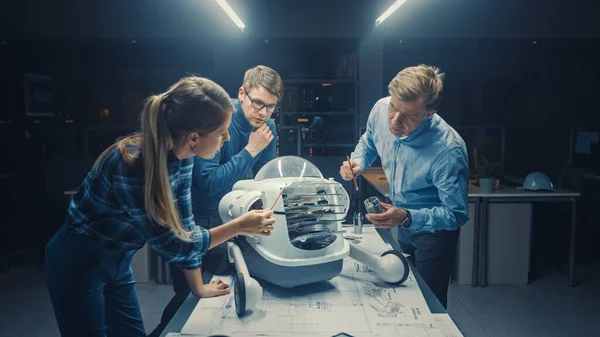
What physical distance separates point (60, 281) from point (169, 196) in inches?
16.4

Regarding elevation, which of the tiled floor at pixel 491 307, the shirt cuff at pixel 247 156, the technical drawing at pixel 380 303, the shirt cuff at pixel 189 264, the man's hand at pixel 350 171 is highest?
the shirt cuff at pixel 247 156

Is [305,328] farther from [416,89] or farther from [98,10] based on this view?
[98,10]

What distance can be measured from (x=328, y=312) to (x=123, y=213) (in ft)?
1.95

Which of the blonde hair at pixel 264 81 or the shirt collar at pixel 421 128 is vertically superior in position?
the blonde hair at pixel 264 81

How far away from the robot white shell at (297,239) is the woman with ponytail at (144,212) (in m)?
0.11

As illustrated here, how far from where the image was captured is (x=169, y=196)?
1215mm

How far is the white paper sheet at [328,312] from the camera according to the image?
1219 millimetres

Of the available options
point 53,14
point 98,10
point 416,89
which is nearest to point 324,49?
point 98,10

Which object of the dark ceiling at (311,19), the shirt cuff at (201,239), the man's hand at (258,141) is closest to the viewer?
the shirt cuff at (201,239)

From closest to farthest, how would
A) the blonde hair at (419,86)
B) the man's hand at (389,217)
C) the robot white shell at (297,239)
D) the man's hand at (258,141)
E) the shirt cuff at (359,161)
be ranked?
the robot white shell at (297,239)
the man's hand at (389,217)
the blonde hair at (419,86)
the man's hand at (258,141)
the shirt cuff at (359,161)

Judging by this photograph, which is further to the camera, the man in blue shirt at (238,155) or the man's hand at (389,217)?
the man in blue shirt at (238,155)

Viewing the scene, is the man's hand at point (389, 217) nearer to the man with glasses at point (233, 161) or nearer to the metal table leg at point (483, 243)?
the man with glasses at point (233, 161)

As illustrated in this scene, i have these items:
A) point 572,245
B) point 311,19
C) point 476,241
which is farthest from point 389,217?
point 311,19

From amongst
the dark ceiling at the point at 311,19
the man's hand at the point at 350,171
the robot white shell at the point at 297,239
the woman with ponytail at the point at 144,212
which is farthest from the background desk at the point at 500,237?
the dark ceiling at the point at 311,19
